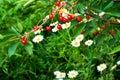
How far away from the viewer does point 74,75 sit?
283cm

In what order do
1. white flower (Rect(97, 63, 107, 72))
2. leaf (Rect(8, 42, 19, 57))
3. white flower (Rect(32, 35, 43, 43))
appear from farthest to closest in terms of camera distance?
1. white flower (Rect(32, 35, 43, 43))
2. white flower (Rect(97, 63, 107, 72))
3. leaf (Rect(8, 42, 19, 57))

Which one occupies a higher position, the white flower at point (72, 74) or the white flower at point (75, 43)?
the white flower at point (75, 43)

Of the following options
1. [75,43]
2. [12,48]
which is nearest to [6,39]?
[12,48]

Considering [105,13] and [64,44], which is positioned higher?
[64,44]

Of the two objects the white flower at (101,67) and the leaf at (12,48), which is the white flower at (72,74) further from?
the leaf at (12,48)

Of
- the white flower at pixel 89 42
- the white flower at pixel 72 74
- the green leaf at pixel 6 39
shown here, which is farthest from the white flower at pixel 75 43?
the green leaf at pixel 6 39

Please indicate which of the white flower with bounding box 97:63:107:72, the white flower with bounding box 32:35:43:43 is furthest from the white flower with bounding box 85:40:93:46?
the white flower with bounding box 32:35:43:43

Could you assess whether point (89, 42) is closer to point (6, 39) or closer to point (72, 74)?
point (72, 74)

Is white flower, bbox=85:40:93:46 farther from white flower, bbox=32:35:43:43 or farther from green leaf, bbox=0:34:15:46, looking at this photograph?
green leaf, bbox=0:34:15:46

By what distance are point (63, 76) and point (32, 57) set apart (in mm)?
339

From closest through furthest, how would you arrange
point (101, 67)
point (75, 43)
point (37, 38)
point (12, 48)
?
point (12, 48) < point (101, 67) < point (75, 43) < point (37, 38)

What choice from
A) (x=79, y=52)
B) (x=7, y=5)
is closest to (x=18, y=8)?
(x=7, y=5)

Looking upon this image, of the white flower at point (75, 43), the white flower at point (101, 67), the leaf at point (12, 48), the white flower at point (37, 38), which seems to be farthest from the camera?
the white flower at point (37, 38)

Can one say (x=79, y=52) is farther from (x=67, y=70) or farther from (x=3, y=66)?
(x=3, y=66)
